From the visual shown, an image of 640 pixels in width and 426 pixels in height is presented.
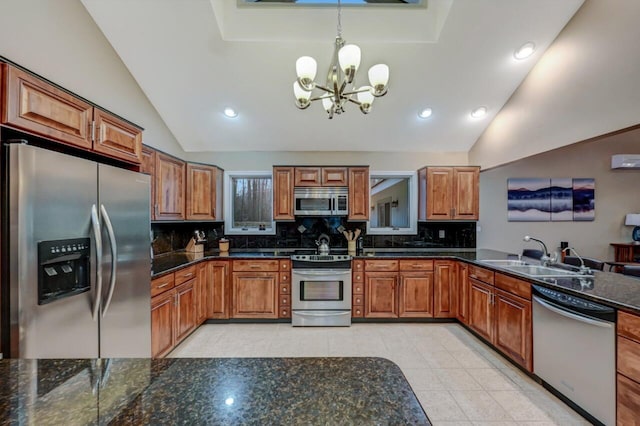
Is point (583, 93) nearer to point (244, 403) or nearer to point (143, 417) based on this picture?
point (244, 403)

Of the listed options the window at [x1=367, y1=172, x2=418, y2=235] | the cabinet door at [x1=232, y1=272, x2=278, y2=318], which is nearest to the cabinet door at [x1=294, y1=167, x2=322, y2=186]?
the window at [x1=367, y1=172, x2=418, y2=235]

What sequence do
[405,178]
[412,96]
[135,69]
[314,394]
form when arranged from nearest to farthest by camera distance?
[314,394]
[135,69]
[412,96]
[405,178]

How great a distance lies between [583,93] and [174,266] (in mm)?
4476

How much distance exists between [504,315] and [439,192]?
188 cm

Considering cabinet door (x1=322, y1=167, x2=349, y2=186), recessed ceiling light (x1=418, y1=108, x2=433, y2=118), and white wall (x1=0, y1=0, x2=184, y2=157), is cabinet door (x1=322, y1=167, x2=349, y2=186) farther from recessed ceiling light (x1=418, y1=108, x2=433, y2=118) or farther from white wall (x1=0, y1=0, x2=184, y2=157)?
white wall (x1=0, y1=0, x2=184, y2=157)

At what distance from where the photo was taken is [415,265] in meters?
3.83

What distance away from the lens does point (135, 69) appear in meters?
3.12

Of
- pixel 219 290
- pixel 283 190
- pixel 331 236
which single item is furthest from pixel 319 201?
pixel 219 290

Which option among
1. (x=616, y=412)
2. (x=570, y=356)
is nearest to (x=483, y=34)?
(x=570, y=356)

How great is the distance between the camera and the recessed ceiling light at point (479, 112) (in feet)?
12.6

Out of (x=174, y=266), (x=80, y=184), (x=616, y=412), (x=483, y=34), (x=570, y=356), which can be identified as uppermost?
(x=483, y=34)

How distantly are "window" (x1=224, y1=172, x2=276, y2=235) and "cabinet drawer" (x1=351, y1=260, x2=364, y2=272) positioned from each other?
60.0 inches

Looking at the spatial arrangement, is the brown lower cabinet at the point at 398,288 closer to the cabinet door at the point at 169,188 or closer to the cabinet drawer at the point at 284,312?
the cabinet drawer at the point at 284,312

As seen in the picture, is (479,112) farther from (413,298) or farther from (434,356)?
(434,356)
